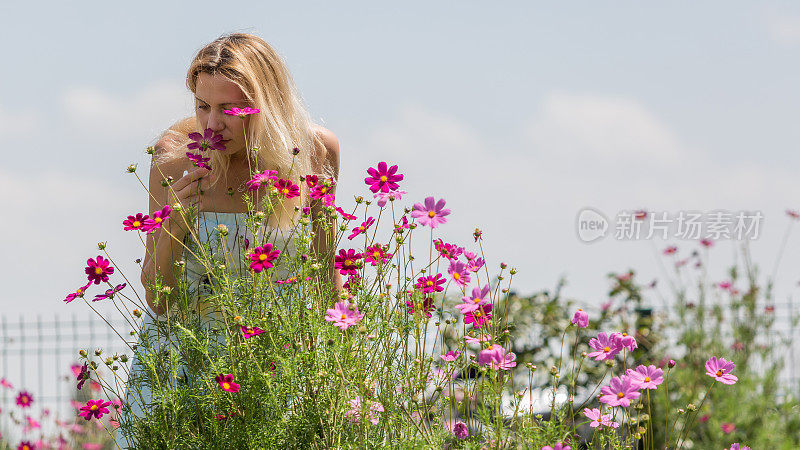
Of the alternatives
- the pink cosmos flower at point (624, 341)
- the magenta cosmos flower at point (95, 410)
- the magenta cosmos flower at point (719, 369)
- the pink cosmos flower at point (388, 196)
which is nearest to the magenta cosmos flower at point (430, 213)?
the pink cosmos flower at point (388, 196)

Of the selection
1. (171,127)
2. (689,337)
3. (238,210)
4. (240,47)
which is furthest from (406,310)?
(689,337)

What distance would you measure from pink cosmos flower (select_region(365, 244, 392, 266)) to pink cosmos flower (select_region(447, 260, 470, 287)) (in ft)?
0.50

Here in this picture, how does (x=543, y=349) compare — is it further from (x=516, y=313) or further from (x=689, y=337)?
(x=689, y=337)

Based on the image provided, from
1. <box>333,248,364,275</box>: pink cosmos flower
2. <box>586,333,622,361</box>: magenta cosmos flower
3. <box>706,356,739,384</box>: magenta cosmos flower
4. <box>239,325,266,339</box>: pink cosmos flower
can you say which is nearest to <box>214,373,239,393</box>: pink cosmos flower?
<box>239,325,266,339</box>: pink cosmos flower

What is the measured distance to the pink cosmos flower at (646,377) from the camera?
1.76 meters

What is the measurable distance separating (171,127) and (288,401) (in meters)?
1.39

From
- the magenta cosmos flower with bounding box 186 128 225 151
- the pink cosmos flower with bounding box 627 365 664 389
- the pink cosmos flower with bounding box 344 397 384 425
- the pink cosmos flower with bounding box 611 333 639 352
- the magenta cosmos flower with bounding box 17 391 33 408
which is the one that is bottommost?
the magenta cosmos flower with bounding box 17 391 33 408

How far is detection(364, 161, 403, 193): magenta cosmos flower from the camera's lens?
1.93 m

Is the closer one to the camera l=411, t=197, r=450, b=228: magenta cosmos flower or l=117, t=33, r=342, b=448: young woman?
l=411, t=197, r=450, b=228: magenta cosmos flower

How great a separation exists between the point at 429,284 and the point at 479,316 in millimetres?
150

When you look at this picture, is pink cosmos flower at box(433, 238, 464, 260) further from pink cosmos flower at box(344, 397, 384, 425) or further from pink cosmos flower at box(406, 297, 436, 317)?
pink cosmos flower at box(344, 397, 384, 425)

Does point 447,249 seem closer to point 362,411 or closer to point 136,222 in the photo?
point 362,411

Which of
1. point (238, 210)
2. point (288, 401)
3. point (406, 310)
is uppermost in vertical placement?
point (238, 210)

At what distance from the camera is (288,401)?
70.8 inches
